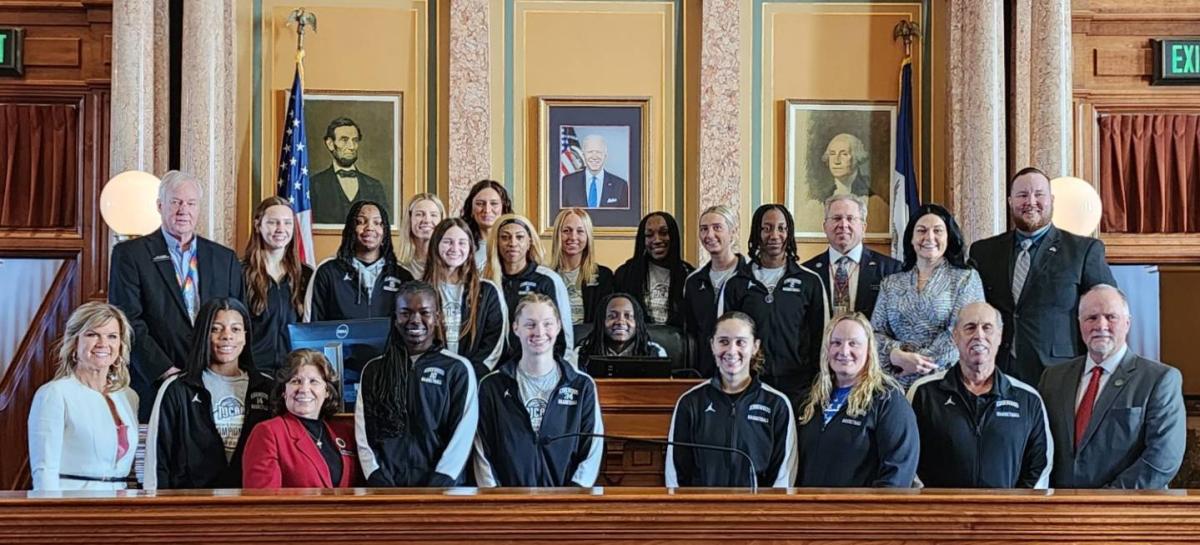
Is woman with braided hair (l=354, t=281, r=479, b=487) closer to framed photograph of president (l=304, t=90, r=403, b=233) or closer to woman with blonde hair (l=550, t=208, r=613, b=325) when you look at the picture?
woman with blonde hair (l=550, t=208, r=613, b=325)

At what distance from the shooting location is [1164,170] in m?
10.3

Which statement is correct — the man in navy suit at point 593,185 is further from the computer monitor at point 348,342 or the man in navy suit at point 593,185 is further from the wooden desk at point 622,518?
the wooden desk at point 622,518

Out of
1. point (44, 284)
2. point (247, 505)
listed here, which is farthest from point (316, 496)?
point (44, 284)

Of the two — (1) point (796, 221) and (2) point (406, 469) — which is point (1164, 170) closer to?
(1) point (796, 221)

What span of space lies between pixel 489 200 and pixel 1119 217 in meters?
5.13

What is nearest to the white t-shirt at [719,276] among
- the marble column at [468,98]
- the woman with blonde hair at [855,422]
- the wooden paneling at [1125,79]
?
the woman with blonde hair at [855,422]

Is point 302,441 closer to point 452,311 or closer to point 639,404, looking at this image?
point 452,311

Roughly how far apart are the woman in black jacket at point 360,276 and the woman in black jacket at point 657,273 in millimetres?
1147

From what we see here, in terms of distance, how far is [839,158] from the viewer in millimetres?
10461

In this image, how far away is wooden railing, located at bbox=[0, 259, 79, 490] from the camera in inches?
394

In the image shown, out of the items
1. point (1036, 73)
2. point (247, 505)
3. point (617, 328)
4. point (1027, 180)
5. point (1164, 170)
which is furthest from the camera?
point (1164, 170)

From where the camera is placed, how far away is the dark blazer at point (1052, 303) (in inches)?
245

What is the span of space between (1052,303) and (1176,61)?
4.67 meters

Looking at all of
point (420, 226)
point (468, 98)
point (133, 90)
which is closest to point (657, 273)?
point (420, 226)
